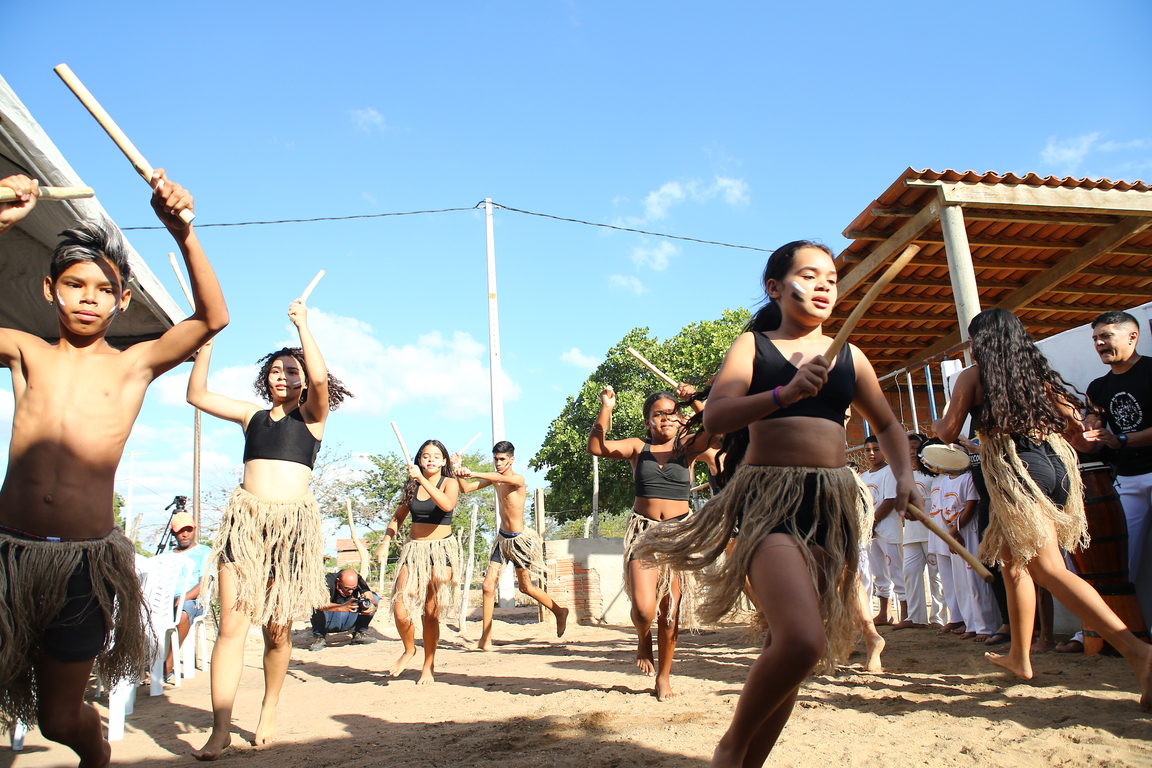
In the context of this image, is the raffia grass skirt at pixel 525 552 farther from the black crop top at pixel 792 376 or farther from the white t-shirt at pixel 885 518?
the black crop top at pixel 792 376

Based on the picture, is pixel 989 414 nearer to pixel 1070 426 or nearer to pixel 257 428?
pixel 1070 426

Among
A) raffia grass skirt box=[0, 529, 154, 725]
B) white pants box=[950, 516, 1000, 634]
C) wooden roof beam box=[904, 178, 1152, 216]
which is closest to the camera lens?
raffia grass skirt box=[0, 529, 154, 725]

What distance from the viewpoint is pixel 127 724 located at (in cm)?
428

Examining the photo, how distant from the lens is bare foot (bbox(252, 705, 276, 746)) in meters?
3.40

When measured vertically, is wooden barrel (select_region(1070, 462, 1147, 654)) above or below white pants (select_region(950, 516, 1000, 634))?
above

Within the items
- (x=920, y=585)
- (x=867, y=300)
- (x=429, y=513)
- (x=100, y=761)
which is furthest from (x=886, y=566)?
(x=100, y=761)

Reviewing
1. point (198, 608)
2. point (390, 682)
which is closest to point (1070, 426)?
point (390, 682)

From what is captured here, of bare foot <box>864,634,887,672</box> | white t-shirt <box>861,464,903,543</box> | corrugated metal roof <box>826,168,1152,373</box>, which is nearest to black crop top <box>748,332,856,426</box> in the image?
bare foot <box>864,634,887,672</box>

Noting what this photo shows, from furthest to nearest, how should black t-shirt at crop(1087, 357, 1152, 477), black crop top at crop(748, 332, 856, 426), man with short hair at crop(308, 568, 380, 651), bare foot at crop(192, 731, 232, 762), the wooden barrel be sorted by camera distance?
man with short hair at crop(308, 568, 380, 651)
black t-shirt at crop(1087, 357, 1152, 477)
the wooden barrel
bare foot at crop(192, 731, 232, 762)
black crop top at crop(748, 332, 856, 426)

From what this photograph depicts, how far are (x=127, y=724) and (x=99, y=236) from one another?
326 cm

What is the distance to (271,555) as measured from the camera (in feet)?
11.6

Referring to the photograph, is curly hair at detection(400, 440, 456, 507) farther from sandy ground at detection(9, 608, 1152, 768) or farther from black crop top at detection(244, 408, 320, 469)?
black crop top at detection(244, 408, 320, 469)

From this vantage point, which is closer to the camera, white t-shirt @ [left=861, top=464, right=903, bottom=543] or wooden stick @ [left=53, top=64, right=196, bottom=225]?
wooden stick @ [left=53, top=64, right=196, bottom=225]

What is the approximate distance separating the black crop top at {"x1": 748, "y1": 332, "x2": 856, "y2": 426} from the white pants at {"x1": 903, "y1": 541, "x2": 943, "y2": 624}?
4465mm
